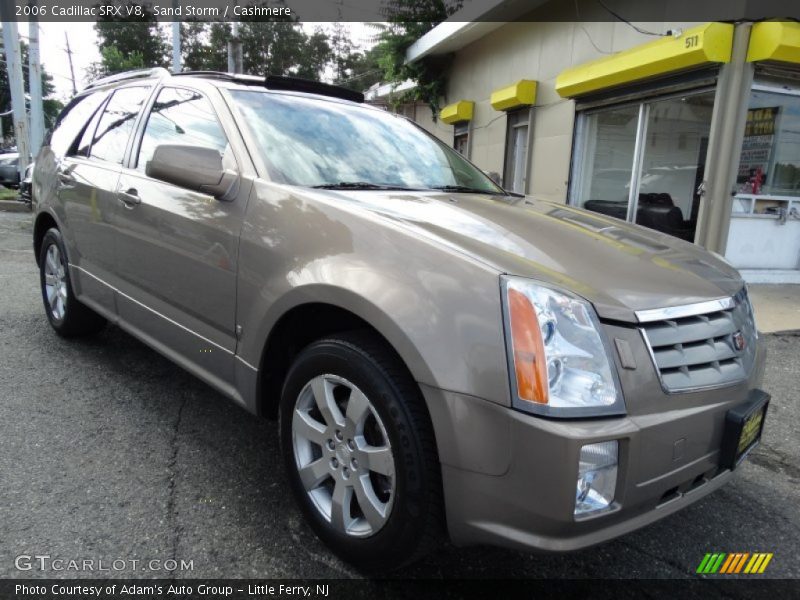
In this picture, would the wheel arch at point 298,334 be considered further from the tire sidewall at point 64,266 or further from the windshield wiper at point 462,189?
the tire sidewall at point 64,266

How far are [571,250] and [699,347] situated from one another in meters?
0.51

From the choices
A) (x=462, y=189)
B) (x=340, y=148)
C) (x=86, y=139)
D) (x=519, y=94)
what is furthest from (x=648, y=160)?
(x=86, y=139)

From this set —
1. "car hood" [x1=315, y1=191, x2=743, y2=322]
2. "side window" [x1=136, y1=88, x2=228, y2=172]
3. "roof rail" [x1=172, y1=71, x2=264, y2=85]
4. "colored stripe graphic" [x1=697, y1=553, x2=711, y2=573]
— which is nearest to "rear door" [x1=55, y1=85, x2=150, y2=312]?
"side window" [x1=136, y1=88, x2=228, y2=172]

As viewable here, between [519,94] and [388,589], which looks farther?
[519,94]

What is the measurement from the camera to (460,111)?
12406 millimetres

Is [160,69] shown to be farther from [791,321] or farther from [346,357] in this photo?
[791,321]

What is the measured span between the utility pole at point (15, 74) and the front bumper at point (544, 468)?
12581mm

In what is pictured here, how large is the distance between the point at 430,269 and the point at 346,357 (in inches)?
16.1

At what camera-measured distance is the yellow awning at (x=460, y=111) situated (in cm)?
1235

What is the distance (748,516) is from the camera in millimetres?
2482

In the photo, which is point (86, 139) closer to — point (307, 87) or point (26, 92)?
point (307, 87)

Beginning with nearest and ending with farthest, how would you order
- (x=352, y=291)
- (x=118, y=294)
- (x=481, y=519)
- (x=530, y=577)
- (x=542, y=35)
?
1. (x=481, y=519)
2. (x=352, y=291)
3. (x=530, y=577)
4. (x=118, y=294)
5. (x=542, y=35)

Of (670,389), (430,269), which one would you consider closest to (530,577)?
(670,389)

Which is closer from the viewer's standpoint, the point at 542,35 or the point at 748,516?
the point at 748,516
